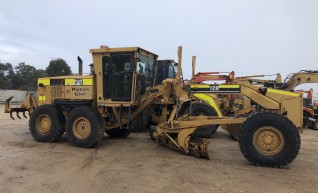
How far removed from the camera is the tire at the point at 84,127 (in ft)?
30.9

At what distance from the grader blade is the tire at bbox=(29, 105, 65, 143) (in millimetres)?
3311

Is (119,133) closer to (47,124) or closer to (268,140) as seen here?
(47,124)

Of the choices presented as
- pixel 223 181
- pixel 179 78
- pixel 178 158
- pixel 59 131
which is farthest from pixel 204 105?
pixel 223 181

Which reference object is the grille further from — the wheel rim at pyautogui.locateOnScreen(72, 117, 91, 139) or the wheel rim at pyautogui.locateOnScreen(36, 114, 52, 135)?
the wheel rim at pyautogui.locateOnScreen(72, 117, 91, 139)

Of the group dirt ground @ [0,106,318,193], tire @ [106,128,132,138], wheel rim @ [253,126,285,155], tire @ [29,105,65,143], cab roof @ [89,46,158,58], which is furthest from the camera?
tire @ [106,128,132,138]

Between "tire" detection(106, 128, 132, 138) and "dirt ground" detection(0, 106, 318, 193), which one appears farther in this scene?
Result: "tire" detection(106, 128, 132, 138)

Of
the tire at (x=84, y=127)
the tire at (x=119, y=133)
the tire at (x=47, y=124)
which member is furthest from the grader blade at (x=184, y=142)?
the tire at (x=47, y=124)

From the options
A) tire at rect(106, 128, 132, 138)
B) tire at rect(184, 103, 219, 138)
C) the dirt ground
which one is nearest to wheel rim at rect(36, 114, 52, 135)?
the dirt ground

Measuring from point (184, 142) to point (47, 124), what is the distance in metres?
4.61

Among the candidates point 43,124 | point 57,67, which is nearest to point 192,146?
point 43,124

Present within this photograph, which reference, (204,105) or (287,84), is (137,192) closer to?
(204,105)

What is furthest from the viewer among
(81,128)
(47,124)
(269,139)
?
(47,124)

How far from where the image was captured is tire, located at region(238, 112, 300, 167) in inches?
270

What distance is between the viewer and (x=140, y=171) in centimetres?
670
